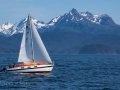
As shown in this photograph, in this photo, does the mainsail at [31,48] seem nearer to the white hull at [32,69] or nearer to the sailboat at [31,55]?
the sailboat at [31,55]

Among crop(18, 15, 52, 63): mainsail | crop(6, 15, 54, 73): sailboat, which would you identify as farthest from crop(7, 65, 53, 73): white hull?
crop(18, 15, 52, 63): mainsail

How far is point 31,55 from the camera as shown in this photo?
6681 centimetres

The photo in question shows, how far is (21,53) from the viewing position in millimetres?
66750

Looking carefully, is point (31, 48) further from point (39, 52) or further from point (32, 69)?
point (32, 69)

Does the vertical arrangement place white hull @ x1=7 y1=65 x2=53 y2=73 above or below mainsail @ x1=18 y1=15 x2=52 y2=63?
below

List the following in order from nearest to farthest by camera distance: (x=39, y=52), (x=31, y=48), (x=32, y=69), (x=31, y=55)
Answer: (x=31, y=48) → (x=31, y=55) → (x=39, y=52) → (x=32, y=69)

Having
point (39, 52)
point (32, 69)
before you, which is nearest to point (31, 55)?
point (39, 52)

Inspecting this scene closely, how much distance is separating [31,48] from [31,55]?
4.10 feet

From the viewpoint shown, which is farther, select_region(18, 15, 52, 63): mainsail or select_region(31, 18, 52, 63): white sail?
select_region(31, 18, 52, 63): white sail

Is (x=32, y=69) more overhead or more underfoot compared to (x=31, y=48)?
more underfoot

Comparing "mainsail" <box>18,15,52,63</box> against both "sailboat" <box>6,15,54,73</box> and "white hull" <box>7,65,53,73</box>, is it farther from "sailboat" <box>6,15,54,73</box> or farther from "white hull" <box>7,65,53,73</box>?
"white hull" <box>7,65,53,73</box>

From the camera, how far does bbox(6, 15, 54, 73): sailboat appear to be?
66.8 m

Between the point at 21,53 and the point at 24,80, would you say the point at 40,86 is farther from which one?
the point at 21,53

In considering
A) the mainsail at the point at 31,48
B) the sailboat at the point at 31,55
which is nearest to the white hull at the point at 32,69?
the sailboat at the point at 31,55
